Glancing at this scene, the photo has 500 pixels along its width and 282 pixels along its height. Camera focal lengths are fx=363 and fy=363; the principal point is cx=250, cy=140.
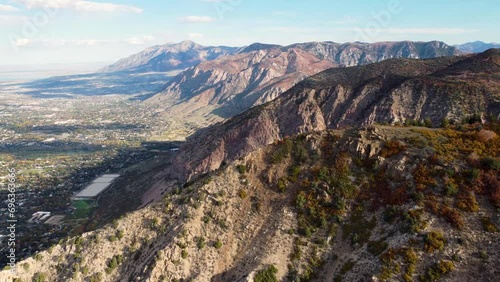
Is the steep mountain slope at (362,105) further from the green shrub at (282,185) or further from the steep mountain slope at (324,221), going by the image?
the green shrub at (282,185)

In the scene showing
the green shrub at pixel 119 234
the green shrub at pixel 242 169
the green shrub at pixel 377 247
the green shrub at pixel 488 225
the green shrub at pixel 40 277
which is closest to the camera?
the green shrub at pixel 488 225

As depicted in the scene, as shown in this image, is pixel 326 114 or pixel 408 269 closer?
pixel 408 269

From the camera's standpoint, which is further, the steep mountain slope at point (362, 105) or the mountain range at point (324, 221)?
the steep mountain slope at point (362, 105)

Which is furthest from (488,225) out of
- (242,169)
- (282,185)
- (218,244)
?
(242,169)

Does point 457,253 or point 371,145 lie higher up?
point 371,145

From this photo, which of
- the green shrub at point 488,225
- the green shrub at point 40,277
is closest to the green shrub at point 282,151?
the green shrub at point 488,225

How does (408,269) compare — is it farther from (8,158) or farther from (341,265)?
(8,158)

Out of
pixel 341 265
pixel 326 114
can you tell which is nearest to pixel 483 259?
pixel 341 265

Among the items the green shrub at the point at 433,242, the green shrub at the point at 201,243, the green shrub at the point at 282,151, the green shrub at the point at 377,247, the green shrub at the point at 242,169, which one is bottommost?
the green shrub at the point at 201,243
